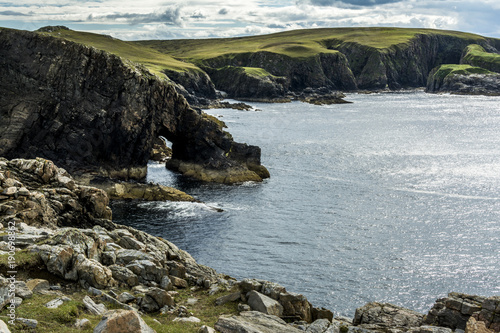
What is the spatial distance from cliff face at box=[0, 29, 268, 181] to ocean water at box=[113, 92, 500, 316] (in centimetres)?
967

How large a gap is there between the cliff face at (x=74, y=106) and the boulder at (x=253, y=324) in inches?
2034

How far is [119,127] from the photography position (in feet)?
239

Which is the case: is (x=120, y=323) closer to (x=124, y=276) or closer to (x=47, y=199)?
(x=124, y=276)

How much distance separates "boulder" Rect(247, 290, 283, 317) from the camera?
2430cm

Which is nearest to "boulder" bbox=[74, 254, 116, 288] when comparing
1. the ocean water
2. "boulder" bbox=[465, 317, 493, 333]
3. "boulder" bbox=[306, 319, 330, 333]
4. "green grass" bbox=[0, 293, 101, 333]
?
"green grass" bbox=[0, 293, 101, 333]

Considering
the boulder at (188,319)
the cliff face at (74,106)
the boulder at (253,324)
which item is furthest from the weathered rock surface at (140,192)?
the boulder at (188,319)

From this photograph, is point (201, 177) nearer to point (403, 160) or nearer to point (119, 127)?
point (119, 127)

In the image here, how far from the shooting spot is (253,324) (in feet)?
71.8

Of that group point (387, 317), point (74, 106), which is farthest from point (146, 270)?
point (74, 106)

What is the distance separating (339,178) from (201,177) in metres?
24.3

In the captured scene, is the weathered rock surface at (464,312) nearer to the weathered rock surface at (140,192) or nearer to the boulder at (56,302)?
the boulder at (56,302)

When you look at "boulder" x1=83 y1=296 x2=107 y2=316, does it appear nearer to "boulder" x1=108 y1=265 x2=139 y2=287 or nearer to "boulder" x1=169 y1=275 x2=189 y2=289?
"boulder" x1=108 y1=265 x2=139 y2=287

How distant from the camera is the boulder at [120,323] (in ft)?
55.3

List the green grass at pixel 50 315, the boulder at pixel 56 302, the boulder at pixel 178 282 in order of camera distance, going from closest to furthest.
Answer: the green grass at pixel 50 315
the boulder at pixel 56 302
the boulder at pixel 178 282
